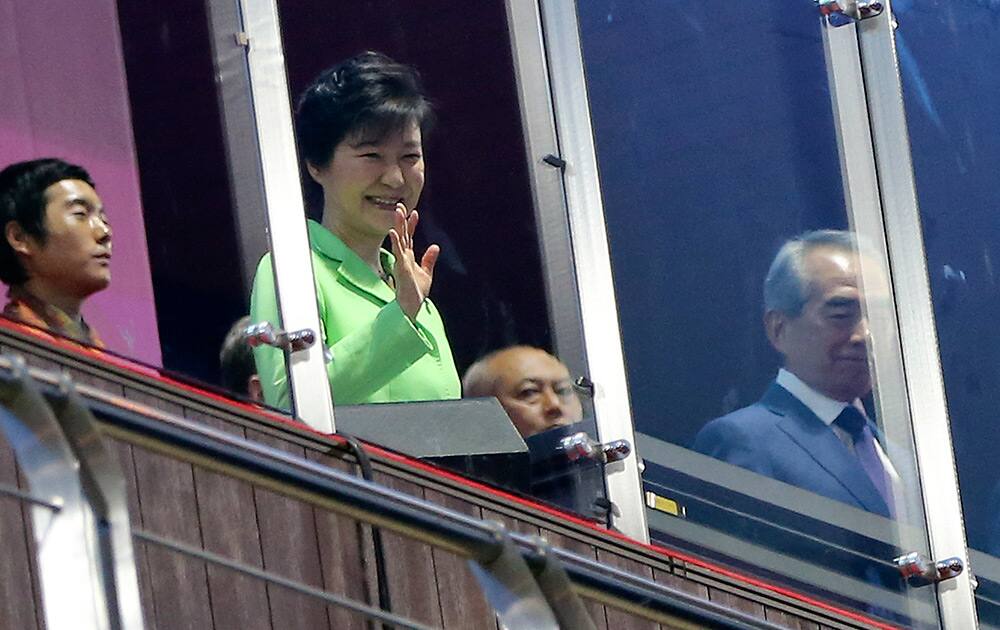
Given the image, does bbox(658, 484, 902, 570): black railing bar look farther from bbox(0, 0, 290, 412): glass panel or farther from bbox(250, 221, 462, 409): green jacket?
bbox(0, 0, 290, 412): glass panel

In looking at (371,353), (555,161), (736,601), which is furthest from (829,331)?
(371,353)

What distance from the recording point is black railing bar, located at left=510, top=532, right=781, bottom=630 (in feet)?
10.3

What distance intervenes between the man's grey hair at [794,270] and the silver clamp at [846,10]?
1.66 feet

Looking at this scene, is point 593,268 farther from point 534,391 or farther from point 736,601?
point 736,601

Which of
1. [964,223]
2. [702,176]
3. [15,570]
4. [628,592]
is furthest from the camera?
[964,223]

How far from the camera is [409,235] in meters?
5.16

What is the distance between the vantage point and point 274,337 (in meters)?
4.89

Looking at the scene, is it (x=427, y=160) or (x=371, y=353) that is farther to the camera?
(x=427, y=160)

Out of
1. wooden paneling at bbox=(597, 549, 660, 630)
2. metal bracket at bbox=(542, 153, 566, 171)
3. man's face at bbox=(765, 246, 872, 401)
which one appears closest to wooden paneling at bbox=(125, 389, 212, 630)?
wooden paneling at bbox=(597, 549, 660, 630)

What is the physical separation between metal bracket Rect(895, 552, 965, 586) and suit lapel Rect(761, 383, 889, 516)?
4.8 inches

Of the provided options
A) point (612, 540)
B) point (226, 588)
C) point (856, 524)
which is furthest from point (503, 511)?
point (856, 524)

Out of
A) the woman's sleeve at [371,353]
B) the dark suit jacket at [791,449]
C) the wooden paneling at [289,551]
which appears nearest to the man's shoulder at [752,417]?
the dark suit jacket at [791,449]

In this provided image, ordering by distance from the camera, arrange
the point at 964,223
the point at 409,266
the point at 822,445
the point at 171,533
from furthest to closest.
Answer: the point at 964,223 → the point at 822,445 → the point at 409,266 → the point at 171,533

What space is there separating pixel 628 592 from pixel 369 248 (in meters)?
2.04
